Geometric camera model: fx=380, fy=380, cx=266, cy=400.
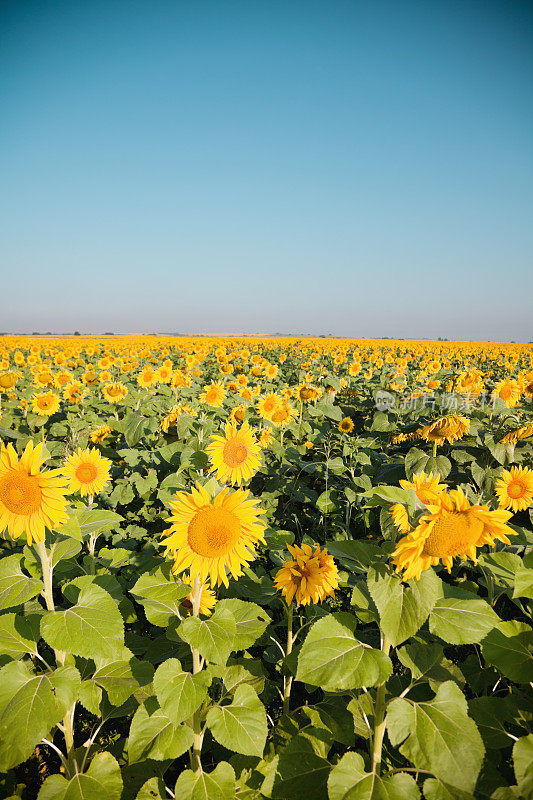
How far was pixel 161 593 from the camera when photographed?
1774mm

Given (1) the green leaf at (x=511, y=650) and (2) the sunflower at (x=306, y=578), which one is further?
(2) the sunflower at (x=306, y=578)

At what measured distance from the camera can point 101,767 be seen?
5.56ft

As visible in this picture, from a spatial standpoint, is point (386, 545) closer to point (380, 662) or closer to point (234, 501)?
point (380, 662)

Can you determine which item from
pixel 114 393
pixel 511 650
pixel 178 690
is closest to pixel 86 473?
pixel 178 690

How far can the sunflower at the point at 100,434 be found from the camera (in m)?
6.09

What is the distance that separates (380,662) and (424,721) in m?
0.29

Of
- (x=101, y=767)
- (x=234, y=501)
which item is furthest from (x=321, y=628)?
(x=101, y=767)

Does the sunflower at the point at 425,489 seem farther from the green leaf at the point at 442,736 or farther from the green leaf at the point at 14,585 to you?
the green leaf at the point at 14,585

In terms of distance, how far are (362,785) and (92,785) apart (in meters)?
1.13

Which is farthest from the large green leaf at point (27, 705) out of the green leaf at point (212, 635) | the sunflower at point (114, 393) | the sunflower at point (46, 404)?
the sunflower at point (114, 393)

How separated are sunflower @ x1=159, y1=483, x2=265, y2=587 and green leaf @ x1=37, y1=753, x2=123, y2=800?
87 cm

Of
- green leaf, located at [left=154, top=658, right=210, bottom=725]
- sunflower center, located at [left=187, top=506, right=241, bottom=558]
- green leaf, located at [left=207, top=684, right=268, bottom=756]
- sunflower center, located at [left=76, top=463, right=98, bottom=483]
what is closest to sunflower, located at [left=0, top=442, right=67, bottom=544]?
sunflower center, located at [left=187, top=506, right=241, bottom=558]

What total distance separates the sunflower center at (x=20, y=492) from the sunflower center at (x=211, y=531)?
0.73m

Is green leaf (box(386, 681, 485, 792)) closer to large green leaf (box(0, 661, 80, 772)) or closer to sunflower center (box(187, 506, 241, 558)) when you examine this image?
sunflower center (box(187, 506, 241, 558))
